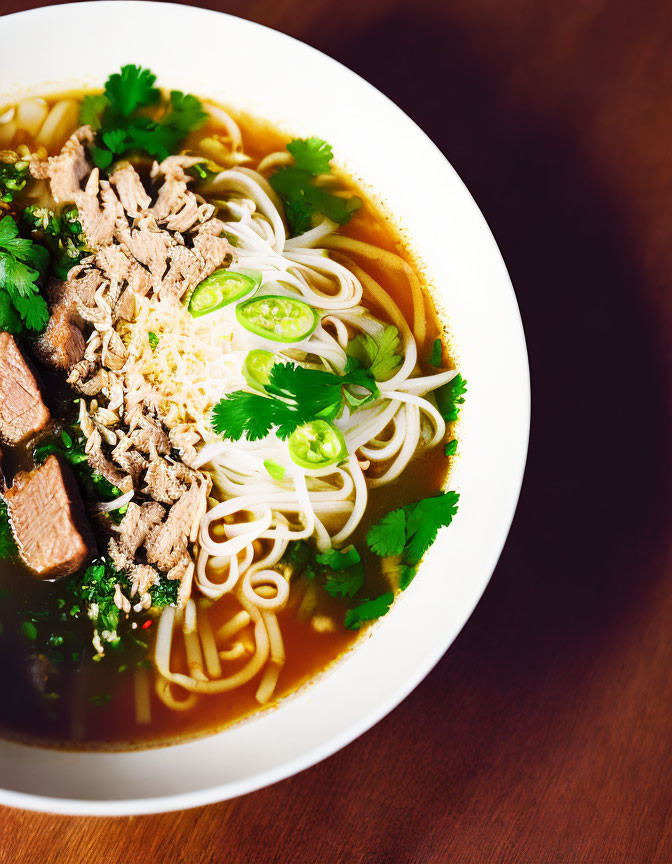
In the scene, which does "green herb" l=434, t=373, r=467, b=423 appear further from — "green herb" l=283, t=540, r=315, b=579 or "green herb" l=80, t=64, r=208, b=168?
"green herb" l=80, t=64, r=208, b=168

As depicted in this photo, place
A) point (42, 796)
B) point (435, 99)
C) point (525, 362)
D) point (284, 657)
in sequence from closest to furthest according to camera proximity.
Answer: point (42, 796), point (525, 362), point (284, 657), point (435, 99)

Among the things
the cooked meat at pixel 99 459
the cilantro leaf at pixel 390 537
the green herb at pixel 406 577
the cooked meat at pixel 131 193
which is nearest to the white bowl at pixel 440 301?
the green herb at pixel 406 577

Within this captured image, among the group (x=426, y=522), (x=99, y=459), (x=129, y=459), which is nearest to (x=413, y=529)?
(x=426, y=522)

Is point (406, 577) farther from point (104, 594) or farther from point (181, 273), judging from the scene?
point (181, 273)

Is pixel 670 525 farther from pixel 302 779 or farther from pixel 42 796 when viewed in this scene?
pixel 42 796

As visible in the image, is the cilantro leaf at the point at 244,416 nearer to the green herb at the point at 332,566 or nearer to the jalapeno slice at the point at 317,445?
the jalapeno slice at the point at 317,445

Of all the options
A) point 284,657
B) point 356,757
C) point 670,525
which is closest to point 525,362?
point 670,525
